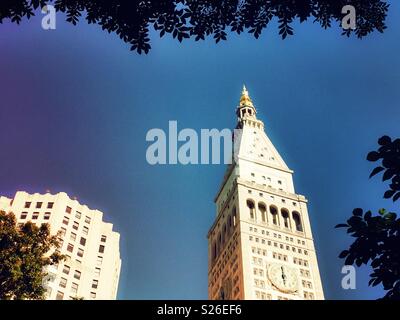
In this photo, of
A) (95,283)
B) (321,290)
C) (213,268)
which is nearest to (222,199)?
(213,268)

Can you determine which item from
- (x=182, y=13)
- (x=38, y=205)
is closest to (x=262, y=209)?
(x=38, y=205)

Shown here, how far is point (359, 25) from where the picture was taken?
438 inches

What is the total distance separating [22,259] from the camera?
2214 centimetres

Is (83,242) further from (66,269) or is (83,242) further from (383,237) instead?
(383,237)

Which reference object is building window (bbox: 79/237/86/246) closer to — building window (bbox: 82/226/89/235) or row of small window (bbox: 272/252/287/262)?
building window (bbox: 82/226/89/235)

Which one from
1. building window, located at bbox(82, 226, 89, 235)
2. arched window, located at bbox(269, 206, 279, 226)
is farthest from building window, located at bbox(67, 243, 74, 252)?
arched window, located at bbox(269, 206, 279, 226)

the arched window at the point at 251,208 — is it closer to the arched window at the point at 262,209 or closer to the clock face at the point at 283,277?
the arched window at the point at 262,209

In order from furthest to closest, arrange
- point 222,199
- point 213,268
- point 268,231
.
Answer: point 222,199
point 213,268
point 268,231

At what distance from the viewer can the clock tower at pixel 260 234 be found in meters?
69.4

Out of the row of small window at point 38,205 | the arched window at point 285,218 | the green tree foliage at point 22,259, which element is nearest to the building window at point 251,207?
the arched window at point 285,218

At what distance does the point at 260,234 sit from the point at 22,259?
57.8m

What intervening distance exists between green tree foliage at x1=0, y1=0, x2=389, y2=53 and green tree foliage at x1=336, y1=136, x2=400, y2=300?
13.0 feet
